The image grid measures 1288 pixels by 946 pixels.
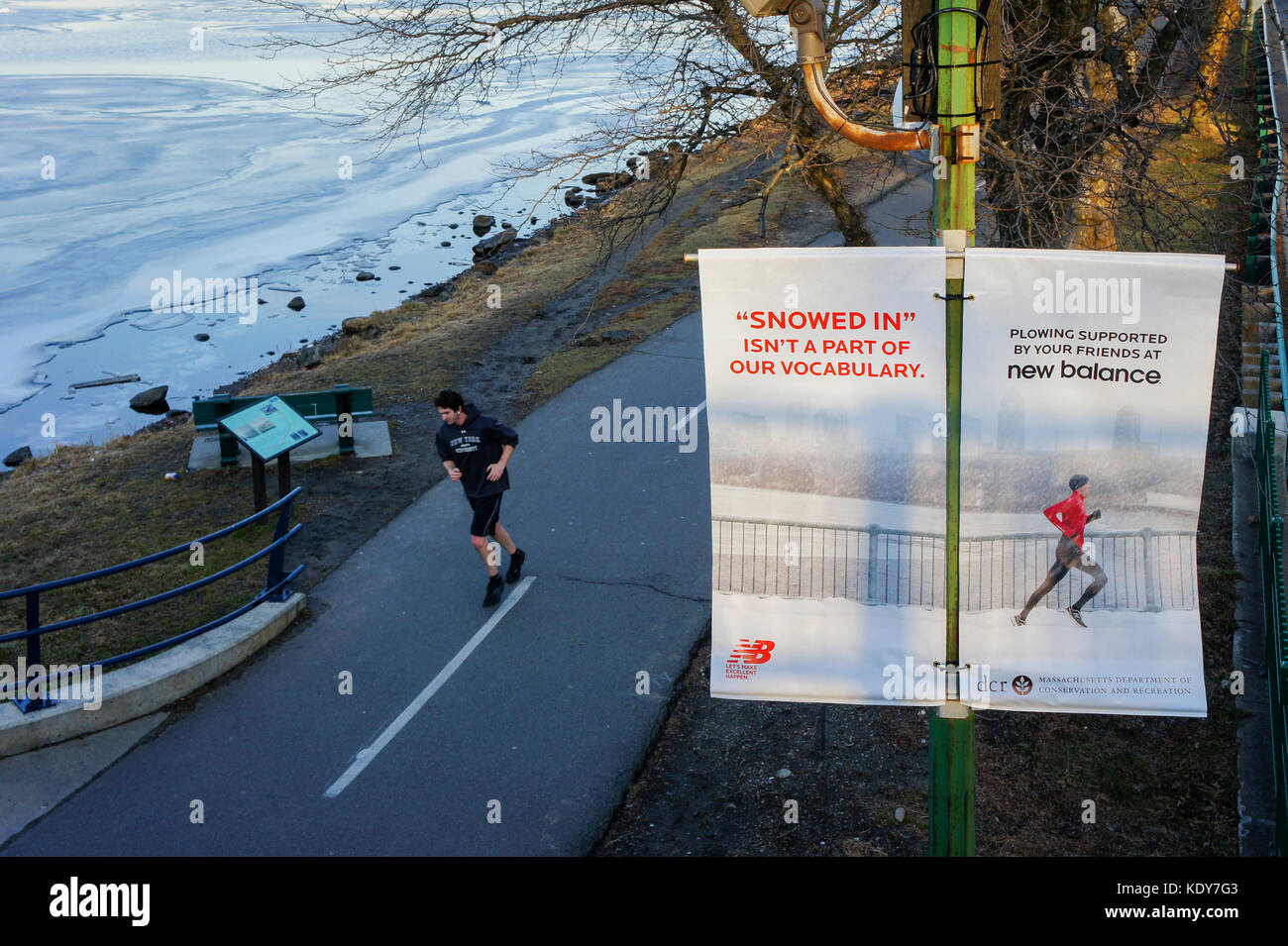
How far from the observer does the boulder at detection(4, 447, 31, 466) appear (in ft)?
58.4

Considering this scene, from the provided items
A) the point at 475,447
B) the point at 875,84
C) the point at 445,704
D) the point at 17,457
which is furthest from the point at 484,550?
the point at 17,457

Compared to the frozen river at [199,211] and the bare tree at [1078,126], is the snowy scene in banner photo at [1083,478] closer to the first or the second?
the bare tree at [1078,126]

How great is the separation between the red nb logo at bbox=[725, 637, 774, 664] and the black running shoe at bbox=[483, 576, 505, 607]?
16.5 ft

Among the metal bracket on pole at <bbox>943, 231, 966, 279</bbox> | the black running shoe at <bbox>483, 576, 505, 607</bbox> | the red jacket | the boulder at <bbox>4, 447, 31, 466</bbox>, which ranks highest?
the metal bracket on pole at <bbox>943, 231, 966, 279</bbox>

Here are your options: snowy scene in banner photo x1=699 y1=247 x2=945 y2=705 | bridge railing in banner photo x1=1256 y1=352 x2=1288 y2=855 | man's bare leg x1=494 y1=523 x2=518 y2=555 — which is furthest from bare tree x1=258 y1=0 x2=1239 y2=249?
snowy scene in banner photo x1=699 y1=247 x2=945 y2=705

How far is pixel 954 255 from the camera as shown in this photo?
14.6 ft

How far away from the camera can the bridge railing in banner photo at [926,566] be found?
4496mm

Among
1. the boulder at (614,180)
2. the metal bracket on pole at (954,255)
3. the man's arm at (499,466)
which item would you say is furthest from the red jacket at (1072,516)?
the boulder at (614,180)

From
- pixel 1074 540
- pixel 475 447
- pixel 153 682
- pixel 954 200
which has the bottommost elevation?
pixel 153 682

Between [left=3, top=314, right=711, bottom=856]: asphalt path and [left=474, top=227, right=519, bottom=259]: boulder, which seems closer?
[left=3, top=314, right=711, bottom=856]: asphalt path

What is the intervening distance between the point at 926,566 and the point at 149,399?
18554 millimetres

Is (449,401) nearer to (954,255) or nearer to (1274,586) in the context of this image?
(954,255)

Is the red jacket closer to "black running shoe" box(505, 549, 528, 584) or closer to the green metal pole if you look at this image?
the green metal pole

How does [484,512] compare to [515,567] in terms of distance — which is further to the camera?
[515,567]
